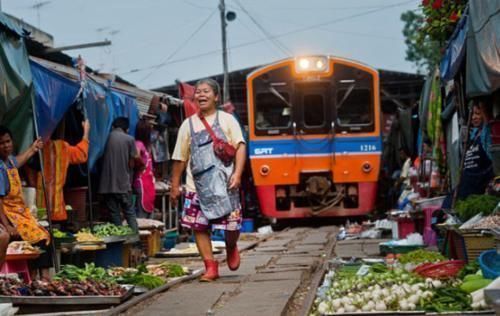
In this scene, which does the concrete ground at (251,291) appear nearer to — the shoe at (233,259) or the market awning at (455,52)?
the shoe at (233,259)

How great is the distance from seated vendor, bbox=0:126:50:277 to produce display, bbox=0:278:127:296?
88 cm

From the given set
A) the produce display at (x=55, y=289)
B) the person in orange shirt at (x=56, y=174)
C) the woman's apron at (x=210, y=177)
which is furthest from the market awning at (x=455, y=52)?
the person in orange shirt at (x=56, y=174)

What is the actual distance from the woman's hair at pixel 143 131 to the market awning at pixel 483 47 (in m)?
5.75

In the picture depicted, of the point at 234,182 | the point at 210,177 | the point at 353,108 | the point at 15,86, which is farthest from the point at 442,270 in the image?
the point at 353,108

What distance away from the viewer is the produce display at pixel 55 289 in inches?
262

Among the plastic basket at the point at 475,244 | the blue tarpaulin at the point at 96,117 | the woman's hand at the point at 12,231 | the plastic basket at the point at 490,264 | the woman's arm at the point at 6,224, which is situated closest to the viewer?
the plastic basket at the point at 490,264

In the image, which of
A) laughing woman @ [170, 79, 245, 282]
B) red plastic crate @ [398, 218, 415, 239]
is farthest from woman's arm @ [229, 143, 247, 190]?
red plastic crate @ [398, 218, 415, 239]

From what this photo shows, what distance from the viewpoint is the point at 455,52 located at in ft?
32.8

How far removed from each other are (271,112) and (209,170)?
10.2 metres

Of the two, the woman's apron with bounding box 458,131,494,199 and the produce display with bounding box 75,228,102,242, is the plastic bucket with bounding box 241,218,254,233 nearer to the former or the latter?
the produce display with bounding box 75,228,102,242

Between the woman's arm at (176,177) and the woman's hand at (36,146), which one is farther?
the woman's arm at (176,177)

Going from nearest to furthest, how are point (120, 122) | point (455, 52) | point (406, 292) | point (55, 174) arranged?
point (406, 292) < point (55, 174) < point (455, 52) < point (120, 122)

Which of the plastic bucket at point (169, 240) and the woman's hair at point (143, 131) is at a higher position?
the woman's hair at point (143, 131)

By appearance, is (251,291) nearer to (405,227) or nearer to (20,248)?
(20,248)
